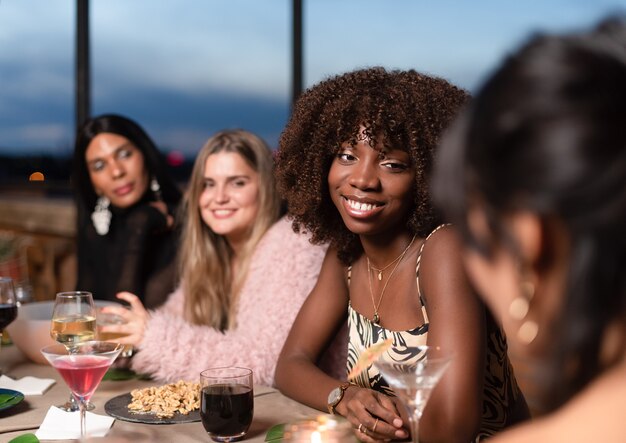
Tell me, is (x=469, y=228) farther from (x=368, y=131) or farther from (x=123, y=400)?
(x=123, y=400)

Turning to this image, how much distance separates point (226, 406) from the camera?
1452mm

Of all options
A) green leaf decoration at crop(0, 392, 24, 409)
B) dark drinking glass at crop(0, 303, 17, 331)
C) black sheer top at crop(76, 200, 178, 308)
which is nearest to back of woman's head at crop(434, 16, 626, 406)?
green leaf decoration at crop(0, 392, 24, 409)

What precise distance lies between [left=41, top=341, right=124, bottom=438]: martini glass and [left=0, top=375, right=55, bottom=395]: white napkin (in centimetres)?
35

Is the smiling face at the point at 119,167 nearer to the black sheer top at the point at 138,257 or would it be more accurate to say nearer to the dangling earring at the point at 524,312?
the black sheer top at the point at 138,257

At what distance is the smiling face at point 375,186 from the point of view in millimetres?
1738

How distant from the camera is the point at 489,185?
73 centimetres

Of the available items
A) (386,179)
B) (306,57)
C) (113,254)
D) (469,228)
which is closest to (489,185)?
(469,228)

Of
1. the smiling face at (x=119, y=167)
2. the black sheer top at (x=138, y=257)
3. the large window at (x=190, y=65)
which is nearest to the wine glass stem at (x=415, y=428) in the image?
the black sheer top at (x=138, y=257)

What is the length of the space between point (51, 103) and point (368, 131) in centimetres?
515

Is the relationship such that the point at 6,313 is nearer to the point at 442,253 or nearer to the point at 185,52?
the point at 442,253

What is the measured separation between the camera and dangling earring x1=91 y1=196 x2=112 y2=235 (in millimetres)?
3486

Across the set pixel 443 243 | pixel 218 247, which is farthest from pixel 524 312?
pixel 218 247

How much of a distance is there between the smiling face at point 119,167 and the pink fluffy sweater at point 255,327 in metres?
1.08

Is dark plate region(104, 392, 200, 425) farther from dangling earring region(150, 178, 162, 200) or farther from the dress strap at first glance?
dangling earring region(150, 178, 162, 200)
